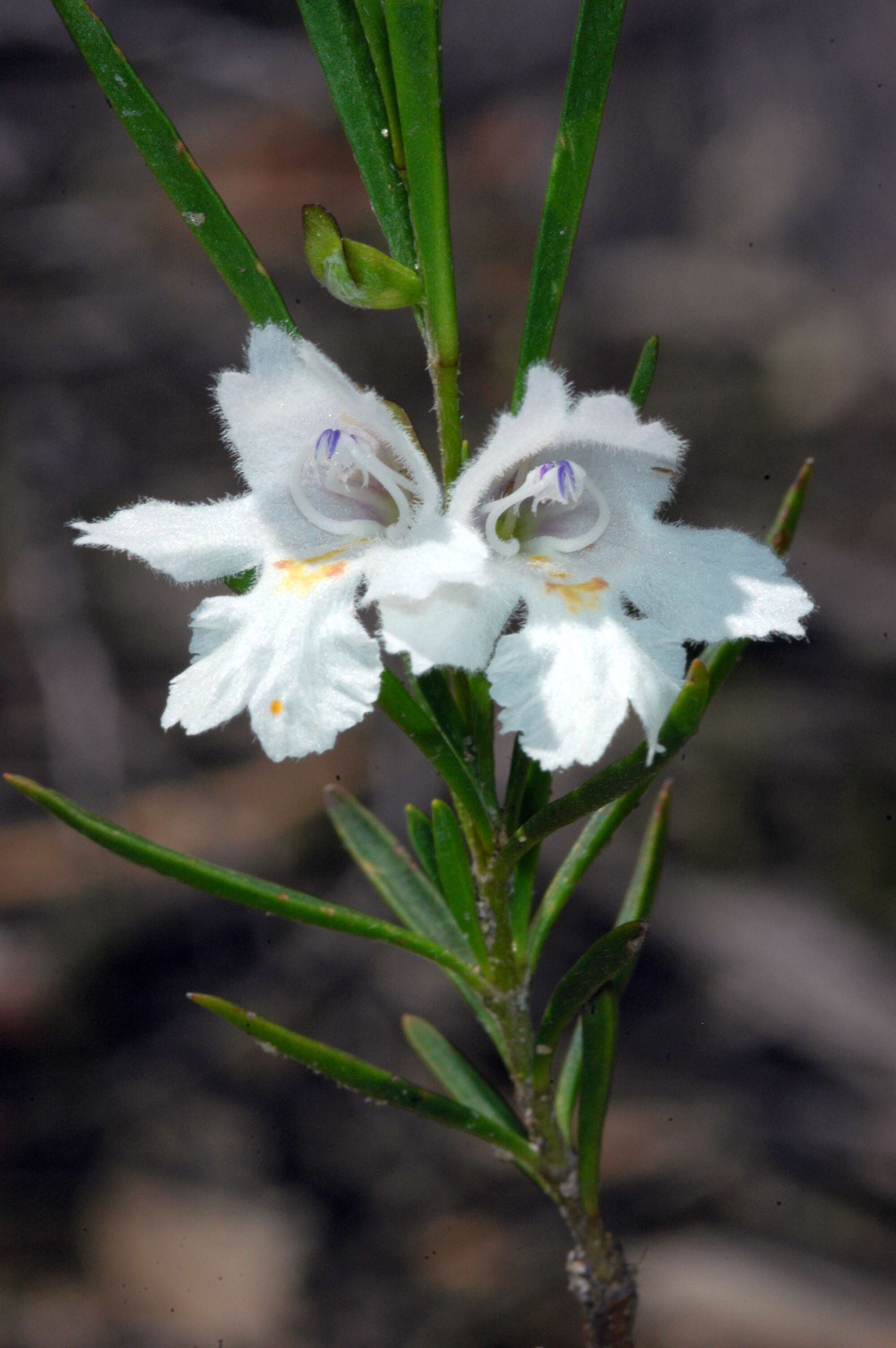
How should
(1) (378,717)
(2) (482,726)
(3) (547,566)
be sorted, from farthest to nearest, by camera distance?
(1) (378,717)
(2) (482,726)
(3) (547,566)

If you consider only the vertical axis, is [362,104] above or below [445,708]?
above

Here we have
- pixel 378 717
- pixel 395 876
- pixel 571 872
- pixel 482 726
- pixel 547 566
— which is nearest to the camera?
pixel 547 566

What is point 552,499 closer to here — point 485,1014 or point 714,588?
point 714,588

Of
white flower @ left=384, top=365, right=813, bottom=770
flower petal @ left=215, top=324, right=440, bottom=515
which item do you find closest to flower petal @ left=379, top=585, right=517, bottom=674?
white flower @ left=384, top=365, right=813, bottom=770

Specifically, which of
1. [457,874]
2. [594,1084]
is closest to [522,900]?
[457,874]

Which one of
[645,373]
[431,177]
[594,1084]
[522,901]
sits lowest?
[594,1084]

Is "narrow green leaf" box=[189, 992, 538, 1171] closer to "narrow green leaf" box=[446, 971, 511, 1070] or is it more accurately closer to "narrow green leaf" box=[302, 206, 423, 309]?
"narrow green leaf" box=[446, 971, 511, 1070]

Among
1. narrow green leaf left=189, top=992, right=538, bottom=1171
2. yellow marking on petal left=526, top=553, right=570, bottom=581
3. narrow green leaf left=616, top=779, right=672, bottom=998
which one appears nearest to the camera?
yellow marking on petal left=526, top=553, right=570, bottom=581
